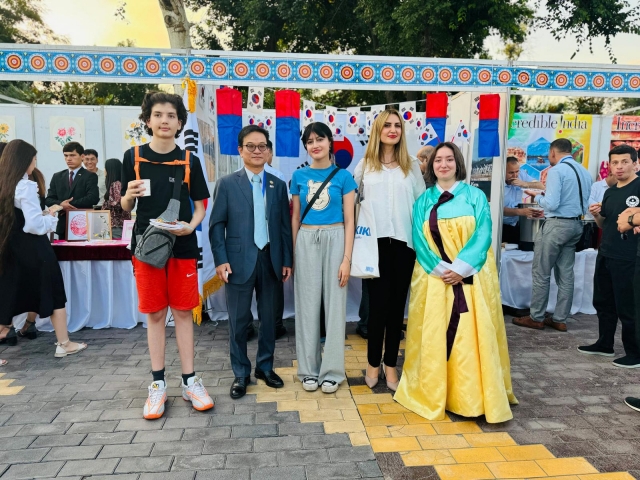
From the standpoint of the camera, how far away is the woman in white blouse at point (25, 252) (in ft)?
11.7

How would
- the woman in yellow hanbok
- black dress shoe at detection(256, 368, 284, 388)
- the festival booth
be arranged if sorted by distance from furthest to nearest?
the festival booth → black dress shoe at detection(256, 368, 284, 388) → the woman in yellow hanbok

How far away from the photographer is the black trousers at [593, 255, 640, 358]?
146 inches

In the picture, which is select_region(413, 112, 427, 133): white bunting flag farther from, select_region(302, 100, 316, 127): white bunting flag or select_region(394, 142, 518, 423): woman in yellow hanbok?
select_region(394, 142, 518, 423): woman in yellow hanbok

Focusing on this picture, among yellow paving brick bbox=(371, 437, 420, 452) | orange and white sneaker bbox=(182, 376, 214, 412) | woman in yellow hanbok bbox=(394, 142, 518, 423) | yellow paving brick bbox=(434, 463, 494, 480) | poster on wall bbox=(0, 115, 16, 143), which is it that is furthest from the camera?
poster on wall bbox=(0, 115, 16, 143)

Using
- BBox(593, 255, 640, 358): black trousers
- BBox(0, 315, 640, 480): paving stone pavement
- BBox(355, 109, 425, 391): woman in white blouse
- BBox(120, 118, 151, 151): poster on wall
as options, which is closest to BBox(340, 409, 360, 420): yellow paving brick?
BBox(0, 315, 640, 480): paving stone pavement

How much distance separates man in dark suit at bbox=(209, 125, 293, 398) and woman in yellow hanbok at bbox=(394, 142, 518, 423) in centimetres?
91

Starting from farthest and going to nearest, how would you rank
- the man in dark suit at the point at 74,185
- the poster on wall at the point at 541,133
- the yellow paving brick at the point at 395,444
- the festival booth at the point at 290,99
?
the poster on wall at the point at 541,133 → the man in dark suit at the point at 74,185 → the festival booth at the point at 290,99 → the yellow paving brick at the point at 395,444

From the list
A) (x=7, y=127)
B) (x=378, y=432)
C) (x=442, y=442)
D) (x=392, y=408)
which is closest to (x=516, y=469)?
(x=442, y=442)

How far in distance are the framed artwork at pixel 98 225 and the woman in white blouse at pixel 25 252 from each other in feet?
2.69

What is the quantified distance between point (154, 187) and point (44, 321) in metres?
2.82

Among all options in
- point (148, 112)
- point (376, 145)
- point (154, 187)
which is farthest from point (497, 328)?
point (148, 112)

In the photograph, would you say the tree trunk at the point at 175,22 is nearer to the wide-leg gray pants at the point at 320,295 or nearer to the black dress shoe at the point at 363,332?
the black dress shoe at the point at 363,332

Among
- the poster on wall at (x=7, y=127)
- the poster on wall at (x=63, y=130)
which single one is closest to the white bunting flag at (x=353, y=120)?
the poster on wall at (x=63, y=130)

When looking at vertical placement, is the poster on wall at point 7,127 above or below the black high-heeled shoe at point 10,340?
above
